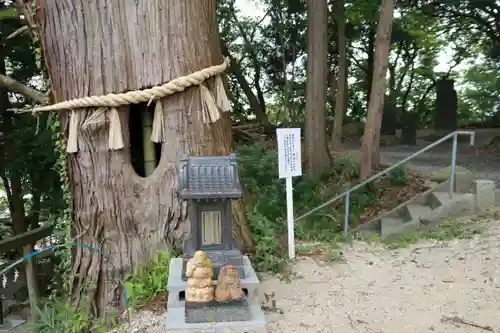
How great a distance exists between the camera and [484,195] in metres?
7.09

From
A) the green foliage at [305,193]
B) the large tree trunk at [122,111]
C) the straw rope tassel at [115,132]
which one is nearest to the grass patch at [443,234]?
the green foliage at [305,193]

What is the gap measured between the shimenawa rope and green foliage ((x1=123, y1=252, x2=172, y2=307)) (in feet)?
3.35

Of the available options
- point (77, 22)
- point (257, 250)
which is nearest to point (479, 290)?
point (257, 250)

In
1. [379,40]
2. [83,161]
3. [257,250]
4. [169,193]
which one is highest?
[379,40]

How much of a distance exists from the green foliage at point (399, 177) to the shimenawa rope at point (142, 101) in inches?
243

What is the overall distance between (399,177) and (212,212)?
689 cm

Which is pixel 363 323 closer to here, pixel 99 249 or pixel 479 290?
pixel 479 290

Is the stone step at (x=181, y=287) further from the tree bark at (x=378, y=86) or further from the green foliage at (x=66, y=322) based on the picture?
the tree bark at (x=378, y=86)

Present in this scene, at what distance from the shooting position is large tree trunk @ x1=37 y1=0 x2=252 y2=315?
4.17 m

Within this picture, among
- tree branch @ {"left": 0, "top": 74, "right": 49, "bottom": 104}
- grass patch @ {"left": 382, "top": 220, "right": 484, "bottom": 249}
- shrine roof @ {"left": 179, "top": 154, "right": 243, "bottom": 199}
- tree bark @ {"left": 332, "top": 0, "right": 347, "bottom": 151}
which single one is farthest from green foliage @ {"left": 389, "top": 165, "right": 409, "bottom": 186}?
tree branch @ {"left": 0, "top": 74, "right": 49, "bottom": 104}

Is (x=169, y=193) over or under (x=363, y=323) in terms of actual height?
over

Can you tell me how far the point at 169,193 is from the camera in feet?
14.2

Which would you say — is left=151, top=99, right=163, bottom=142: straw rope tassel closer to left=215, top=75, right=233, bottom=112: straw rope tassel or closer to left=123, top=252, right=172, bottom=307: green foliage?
left=215, top=75, right=233, bottom=112: straw rope tassel

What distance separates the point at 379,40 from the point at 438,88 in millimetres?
8829
